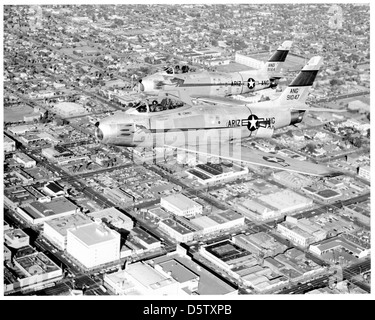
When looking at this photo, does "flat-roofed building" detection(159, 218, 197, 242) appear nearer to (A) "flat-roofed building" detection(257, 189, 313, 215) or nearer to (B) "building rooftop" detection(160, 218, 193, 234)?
(B) "building rooftop" detection(160, 218, 193, 234)

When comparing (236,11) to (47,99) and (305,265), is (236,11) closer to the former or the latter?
(47,99)

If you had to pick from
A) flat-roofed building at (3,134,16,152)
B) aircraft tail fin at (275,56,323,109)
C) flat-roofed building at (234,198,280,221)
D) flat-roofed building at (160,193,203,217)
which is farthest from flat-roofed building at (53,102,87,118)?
aircraft tail fin at (275,56,323,109)

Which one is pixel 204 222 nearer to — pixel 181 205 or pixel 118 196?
pixel 181 205

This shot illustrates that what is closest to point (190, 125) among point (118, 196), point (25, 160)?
point (118, 196)

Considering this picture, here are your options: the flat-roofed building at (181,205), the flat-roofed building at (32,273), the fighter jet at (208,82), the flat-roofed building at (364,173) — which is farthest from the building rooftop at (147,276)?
the flat-roofed building at (364,173)

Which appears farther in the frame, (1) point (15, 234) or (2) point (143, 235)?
(2) point (143, 235)

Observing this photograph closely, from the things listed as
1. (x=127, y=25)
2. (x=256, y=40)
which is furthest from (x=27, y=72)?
(x=256, y=40)

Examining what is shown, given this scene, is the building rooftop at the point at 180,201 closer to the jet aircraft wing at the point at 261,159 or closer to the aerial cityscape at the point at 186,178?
the aerial cityscape at the point at 186,178

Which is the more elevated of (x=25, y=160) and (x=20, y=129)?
(x=20, y=129)
